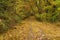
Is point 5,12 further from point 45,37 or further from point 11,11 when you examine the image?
point 45,37

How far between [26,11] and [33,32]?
69cm

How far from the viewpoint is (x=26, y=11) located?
504 centimetres

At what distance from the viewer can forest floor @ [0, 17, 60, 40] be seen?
14.8ft

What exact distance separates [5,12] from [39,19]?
0.94 m

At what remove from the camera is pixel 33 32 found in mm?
4602

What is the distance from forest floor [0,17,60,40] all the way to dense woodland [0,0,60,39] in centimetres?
14

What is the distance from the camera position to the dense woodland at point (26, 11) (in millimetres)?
4602

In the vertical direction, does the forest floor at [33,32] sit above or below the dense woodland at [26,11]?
below

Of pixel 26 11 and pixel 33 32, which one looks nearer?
pixel 33 32

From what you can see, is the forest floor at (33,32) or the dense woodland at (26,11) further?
the dense woodland at (26,11)

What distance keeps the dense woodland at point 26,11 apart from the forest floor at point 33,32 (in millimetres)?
136

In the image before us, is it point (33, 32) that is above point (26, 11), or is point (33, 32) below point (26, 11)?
below

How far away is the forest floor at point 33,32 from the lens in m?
4.50

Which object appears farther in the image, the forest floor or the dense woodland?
the dense woodland
